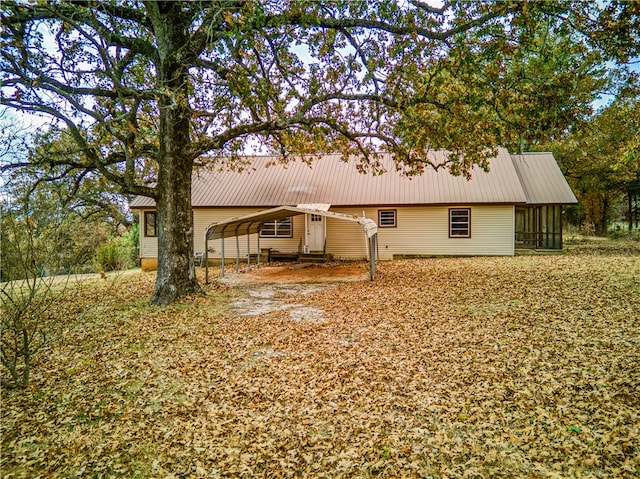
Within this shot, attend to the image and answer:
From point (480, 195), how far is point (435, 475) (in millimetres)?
16383

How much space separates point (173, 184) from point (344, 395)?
7.21 m

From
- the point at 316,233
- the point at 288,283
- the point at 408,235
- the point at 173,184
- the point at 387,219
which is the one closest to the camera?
the point at 173,184

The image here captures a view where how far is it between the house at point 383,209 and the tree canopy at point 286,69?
721 cm

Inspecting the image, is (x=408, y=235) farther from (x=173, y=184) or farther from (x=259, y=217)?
(x=173, y=184)

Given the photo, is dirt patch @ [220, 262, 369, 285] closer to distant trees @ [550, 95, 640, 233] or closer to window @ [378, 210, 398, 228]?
window @ [378, 210, 398, 228]

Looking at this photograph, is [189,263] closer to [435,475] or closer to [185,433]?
[185,433]

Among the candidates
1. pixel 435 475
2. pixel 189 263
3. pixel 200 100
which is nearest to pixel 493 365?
pixel 435 475

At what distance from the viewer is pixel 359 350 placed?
6.34 metres

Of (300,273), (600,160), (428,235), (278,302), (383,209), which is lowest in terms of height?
(278,302)

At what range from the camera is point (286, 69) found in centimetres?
994

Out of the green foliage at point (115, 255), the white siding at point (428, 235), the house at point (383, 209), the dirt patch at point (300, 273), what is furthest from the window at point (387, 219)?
the green foliage at point (115, 255)

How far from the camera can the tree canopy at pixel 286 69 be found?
7.50 metres

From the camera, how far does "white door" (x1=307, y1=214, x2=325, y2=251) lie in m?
18.9

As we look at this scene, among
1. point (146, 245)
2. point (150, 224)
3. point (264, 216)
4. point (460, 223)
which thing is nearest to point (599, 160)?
point (460, 223)
